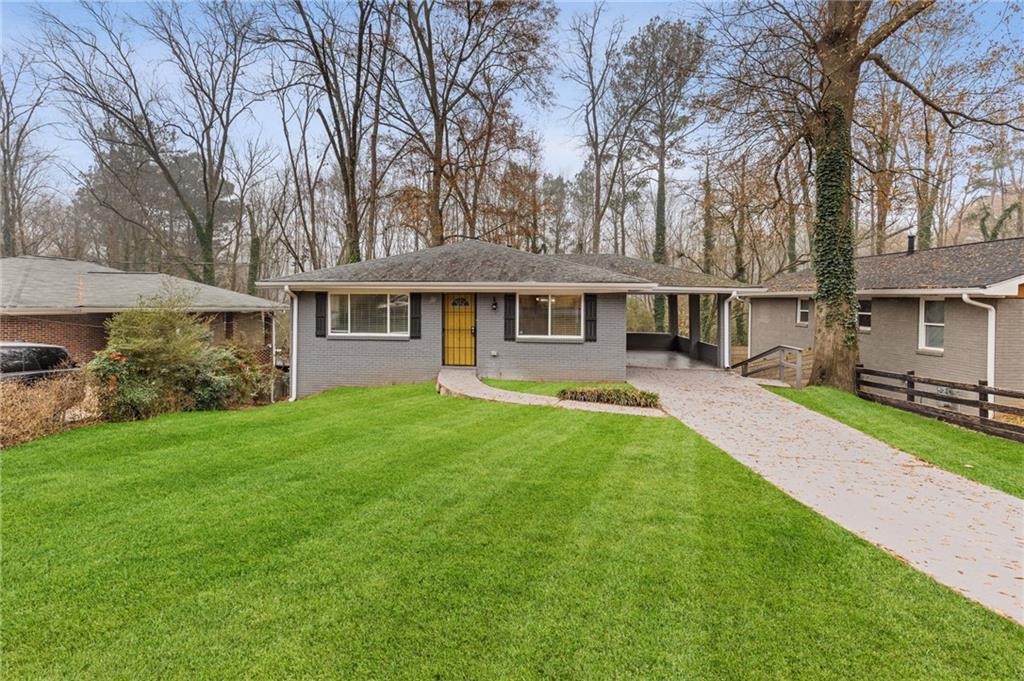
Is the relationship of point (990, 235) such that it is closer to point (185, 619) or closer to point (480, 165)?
point (480, 165)

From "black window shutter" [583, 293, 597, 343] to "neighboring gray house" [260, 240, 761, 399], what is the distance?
25 mm

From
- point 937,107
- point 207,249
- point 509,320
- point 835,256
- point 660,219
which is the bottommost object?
point 509,320

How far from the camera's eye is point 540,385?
440 inches

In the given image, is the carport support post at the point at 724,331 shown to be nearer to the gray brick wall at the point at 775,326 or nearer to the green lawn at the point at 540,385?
the gray brick wall at the point at 775,326

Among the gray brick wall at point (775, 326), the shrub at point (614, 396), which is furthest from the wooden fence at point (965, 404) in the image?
the gray brick wall at point (775, 326)

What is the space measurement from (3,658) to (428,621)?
2096 mm

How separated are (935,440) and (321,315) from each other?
12561 mm

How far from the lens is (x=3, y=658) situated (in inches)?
94.6

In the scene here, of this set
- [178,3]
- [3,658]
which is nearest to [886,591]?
[3,658]

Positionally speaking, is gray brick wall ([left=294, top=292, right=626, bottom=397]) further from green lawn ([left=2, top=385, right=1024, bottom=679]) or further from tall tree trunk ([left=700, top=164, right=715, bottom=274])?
tall tree trunk ([left=700, top=164, right=715, bottom=274])

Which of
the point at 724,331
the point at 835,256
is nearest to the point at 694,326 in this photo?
the point at 724,331

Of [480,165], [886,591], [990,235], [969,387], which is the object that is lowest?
[886,591]

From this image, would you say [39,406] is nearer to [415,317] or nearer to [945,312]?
[415,317]

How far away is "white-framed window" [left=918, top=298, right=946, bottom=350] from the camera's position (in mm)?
11672
